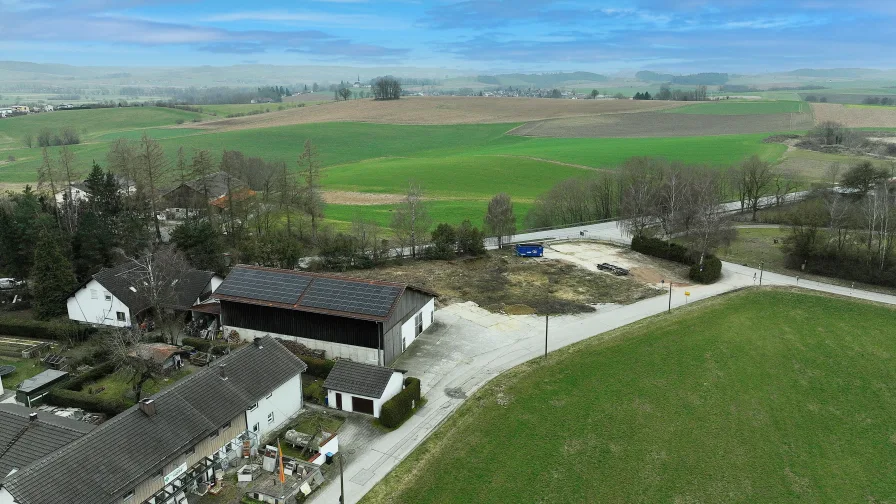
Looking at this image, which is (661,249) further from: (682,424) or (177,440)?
(177,440)

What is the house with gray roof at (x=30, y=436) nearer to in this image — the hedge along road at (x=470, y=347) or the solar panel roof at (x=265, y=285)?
the hedge along road at (x=470, y=347)

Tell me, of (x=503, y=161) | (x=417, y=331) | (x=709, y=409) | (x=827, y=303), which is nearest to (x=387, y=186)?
(x=503, y=161)

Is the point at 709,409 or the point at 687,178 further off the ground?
the point at 687,178

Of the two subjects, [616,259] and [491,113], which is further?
[491,113]

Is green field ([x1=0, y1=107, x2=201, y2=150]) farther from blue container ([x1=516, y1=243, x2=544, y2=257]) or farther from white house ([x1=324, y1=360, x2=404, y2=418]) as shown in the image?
white house ([x1=324, y1=360, x2=404, y2=418])

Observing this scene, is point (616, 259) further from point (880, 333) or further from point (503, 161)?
point (503, 161)

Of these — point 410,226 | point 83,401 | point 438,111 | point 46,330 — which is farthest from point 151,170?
point 438,111

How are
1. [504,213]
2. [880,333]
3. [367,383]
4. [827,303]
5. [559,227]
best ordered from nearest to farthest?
[367,383] < [880,333] < [827,303] < [504,213] < [559,227]
